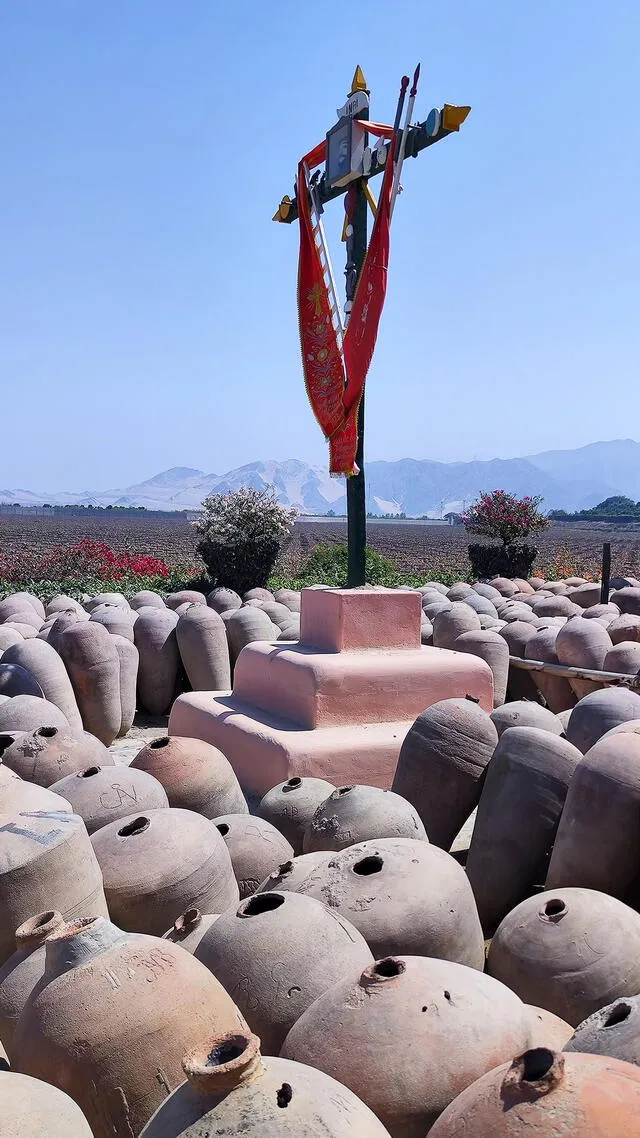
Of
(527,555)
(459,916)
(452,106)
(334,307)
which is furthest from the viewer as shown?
(527,555)

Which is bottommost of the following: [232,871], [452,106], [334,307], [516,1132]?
[232,871]

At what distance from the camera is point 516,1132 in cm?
157

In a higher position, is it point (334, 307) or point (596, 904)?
point (334, 307)

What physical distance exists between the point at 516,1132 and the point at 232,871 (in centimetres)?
182

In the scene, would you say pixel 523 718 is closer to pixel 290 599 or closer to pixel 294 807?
pixel 294 807

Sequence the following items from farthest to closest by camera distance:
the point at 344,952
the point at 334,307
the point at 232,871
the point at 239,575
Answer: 1. the point at 239,575
2. the point at 334,307
3. the point at 232,871
4. the point at 344,952

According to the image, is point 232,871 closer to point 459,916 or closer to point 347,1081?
point 459,916

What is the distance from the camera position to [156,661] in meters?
8.31

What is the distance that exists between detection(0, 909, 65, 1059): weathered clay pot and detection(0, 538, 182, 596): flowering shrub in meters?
10.5

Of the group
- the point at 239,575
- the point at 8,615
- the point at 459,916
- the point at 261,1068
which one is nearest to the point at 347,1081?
the point at 261,1068

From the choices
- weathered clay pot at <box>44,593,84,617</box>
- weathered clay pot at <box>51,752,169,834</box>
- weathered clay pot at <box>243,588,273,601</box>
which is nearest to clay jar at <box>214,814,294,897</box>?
weathered clay pot at <box>51,752,169,834</box>

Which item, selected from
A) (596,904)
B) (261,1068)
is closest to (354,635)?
(596,904)

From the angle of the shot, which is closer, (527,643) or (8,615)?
(527,643)

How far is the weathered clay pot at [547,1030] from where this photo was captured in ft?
7.30
